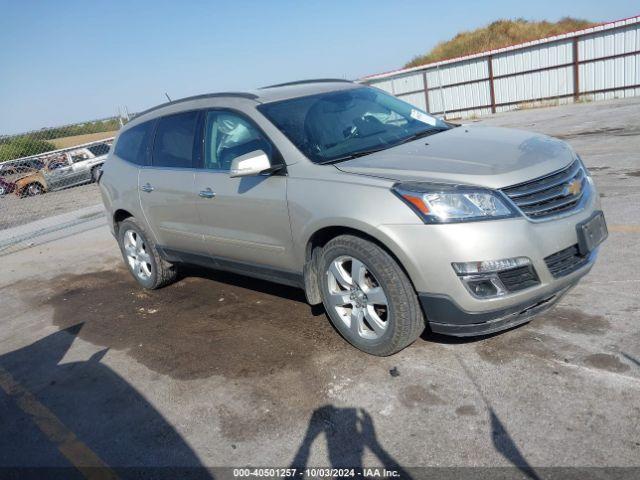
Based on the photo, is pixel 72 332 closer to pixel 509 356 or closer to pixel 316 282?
pixel 316 282

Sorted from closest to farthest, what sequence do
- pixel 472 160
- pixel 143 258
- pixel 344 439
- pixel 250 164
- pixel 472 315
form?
pixel 344 439, pixel 472 315, pixel 472 160, pixel 250 164, pixel 143 258

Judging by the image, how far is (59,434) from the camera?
11.6ft

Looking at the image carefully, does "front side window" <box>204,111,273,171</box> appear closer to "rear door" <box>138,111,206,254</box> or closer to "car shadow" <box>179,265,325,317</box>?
"rear door" <box>138,111,206,254</box>

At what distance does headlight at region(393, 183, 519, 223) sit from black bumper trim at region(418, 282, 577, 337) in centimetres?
47

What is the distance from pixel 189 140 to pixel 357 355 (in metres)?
2.44

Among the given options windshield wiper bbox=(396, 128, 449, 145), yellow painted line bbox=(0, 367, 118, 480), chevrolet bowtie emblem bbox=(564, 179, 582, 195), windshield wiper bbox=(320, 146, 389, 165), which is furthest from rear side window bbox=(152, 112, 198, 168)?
chevrolet bowtie emblem bbox=(564, 179, 582, 195)

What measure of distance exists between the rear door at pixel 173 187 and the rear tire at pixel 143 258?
0.28m

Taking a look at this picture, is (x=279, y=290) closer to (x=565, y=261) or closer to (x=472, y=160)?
(x=472, y=160)

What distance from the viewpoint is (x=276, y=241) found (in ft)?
13.7

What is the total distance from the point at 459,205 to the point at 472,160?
453 millimetres

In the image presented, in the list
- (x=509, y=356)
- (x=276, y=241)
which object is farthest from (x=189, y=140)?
(x=509, y=356)

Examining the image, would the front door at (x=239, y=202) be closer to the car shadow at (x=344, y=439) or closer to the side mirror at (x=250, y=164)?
the side mirror at (x=250, y=164)

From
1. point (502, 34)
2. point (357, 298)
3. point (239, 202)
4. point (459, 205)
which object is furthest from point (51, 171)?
point (502, 34)

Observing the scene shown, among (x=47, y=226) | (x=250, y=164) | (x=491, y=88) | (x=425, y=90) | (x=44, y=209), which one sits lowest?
(x=491, y=88)
